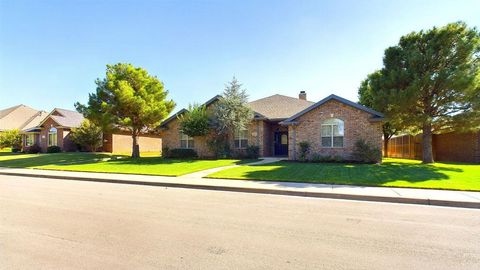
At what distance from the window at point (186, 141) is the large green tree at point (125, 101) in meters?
2.75

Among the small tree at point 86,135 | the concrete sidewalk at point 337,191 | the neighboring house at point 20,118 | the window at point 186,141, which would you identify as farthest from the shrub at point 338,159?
the neighboring house at point 20,118

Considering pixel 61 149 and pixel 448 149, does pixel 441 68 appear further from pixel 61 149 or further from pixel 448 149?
pixel 61 149

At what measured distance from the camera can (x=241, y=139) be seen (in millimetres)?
22734

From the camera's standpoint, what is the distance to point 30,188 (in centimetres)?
1055

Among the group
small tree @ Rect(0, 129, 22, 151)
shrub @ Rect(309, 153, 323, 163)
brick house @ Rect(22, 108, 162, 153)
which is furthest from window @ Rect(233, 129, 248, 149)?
small tree @ Rect(0, 129, 22, 151)

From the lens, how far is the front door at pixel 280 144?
2380 centimetres

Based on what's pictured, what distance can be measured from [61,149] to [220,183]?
2831 centimetres

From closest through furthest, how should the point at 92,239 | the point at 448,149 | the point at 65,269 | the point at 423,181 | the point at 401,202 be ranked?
the point at 65,269 < the point at 92,239 < the point at 401,202 < the point at 423,181 < the point at 448,149

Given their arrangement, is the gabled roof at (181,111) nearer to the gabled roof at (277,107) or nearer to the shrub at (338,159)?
the gabled roof at (277,107)

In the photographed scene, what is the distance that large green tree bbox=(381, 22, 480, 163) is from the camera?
→ 52.3 ft

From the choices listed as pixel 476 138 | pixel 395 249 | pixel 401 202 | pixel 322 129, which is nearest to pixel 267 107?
pixel 322 129

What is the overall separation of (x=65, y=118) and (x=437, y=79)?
37353 millimetres

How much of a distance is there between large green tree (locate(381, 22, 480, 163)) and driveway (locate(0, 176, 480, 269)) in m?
11.6

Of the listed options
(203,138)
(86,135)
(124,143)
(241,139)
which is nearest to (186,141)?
(203,138)
